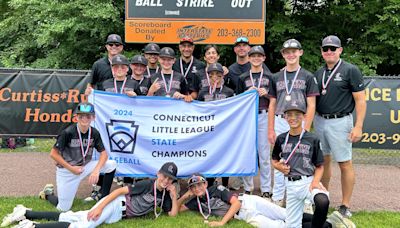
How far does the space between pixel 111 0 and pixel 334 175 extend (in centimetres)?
965

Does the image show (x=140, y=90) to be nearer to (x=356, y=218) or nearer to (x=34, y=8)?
(x=356, y=218)

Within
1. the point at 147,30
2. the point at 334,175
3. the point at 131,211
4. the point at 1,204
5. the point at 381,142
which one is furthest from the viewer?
the point at 147,30

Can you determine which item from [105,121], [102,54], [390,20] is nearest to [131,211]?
[105,121]

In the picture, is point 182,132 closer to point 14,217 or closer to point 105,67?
point 105,67

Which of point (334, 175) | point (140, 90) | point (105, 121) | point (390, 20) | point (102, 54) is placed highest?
point (390, 20)

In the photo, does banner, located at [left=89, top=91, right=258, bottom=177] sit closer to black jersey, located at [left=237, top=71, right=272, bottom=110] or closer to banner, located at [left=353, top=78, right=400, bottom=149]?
black jersey, located at [left=237, top=71, right=272, bottom=110]

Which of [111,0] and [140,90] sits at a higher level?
[111,0]

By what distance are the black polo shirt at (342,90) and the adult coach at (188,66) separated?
2.00 meters

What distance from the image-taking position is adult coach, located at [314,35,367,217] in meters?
5.22

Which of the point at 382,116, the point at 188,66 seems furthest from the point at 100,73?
the point at 382,116

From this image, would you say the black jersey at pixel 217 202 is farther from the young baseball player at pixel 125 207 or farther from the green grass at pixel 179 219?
the young baseball player at pixel 125 207

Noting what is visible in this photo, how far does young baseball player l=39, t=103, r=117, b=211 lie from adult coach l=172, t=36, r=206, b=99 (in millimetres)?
1688

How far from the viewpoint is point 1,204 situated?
5520 millimetres

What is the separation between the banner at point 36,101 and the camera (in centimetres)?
873
